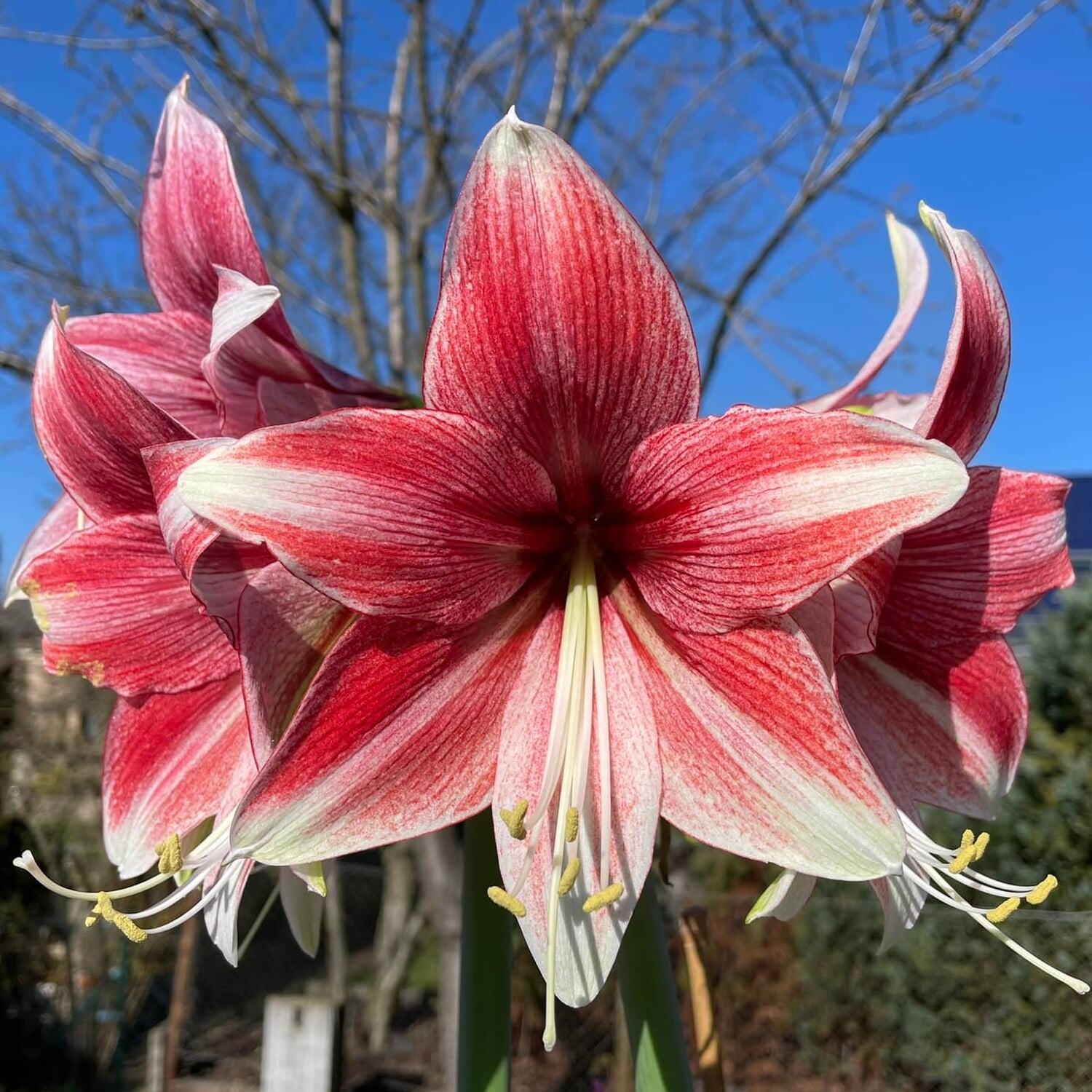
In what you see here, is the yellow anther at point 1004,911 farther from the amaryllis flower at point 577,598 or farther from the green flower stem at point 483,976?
the green flower stem at point 483,976

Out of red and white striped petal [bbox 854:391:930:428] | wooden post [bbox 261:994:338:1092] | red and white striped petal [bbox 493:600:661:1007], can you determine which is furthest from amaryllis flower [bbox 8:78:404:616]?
wooden post [bbox 261:994:338:1092]

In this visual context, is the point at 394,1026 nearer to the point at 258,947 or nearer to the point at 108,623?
the point at 258,947

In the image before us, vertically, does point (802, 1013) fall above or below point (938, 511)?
below

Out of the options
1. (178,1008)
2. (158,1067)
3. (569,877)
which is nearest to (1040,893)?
(569,877)

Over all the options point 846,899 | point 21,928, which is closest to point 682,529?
point 846,899

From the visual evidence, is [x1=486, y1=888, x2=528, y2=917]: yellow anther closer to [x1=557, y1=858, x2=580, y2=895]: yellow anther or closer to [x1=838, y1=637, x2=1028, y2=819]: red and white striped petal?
[x1=557, y1=858, x2=580, y2=895]: yellow anther
